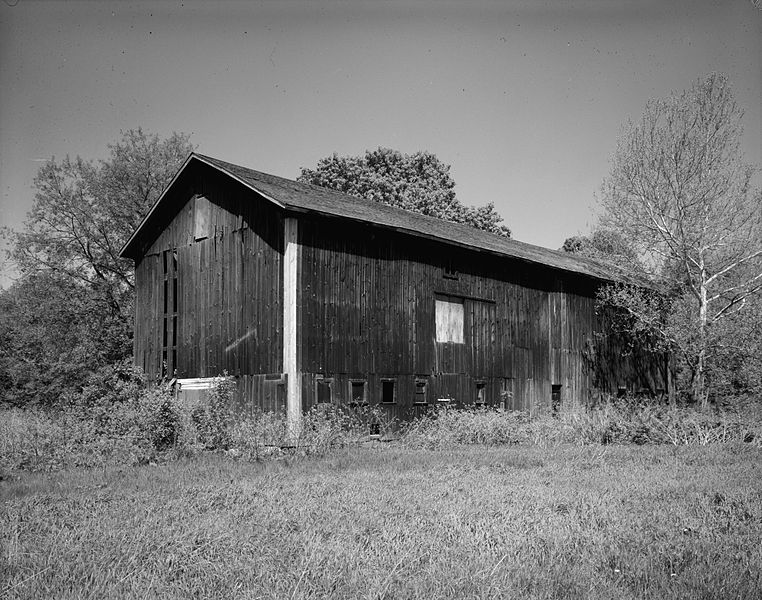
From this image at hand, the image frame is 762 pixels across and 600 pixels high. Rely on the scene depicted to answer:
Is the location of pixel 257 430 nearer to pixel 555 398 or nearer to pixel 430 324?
pixel 430 324

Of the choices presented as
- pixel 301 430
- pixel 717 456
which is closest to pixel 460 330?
pixel 301 430

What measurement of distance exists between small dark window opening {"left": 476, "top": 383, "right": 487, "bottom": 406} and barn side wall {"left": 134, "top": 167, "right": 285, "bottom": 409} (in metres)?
7.87

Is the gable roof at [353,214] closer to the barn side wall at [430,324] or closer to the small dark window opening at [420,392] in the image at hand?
the barn side wall at [430,324]

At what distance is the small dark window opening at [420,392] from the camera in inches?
896

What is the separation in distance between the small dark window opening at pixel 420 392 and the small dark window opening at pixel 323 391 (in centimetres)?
343

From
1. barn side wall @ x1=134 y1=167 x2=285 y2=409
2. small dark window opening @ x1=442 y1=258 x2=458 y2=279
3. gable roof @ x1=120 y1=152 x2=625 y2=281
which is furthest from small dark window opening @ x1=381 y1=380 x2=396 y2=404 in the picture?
gable roof @ x1=120 y1=152 x2=625 y2=281

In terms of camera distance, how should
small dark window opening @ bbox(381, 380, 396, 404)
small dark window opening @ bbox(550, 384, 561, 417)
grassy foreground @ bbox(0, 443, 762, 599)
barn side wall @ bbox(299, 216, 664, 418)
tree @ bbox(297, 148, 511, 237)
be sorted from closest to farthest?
grassy foreground @ bbox(0, 443, 762, 599)
barn side wall @ bbox(299, 216, 664, 418)
small dark window opening @ bbox(381, 380, 396, 404)
small dark window opening @ bbox(550, 384, 561, 417)
tree @ bbox(297, 148, 511, 237)

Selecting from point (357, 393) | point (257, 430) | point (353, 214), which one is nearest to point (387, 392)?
point (357, 393)

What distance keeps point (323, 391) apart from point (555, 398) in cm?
1183

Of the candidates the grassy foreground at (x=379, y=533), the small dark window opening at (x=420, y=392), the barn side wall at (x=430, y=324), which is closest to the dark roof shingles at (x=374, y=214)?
the barn side wall at (x=430, y=324)

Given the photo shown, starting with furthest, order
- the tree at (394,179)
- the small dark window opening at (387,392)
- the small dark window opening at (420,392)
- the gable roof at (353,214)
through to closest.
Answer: the tree at (394,179) < the small dark window opening at (420,392) < the small dark window opening at (387,392) < the gable roof at (353,214)

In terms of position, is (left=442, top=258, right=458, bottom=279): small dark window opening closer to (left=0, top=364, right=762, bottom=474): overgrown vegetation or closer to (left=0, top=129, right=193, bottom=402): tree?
(left=0, top=364, right=762, bottom=474): overgrown vegetation

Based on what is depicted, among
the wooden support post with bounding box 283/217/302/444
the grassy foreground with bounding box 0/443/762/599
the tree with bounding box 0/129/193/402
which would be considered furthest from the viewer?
the tree with bounding box 0/129/193/402

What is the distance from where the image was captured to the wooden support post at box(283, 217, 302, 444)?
19.5 m
